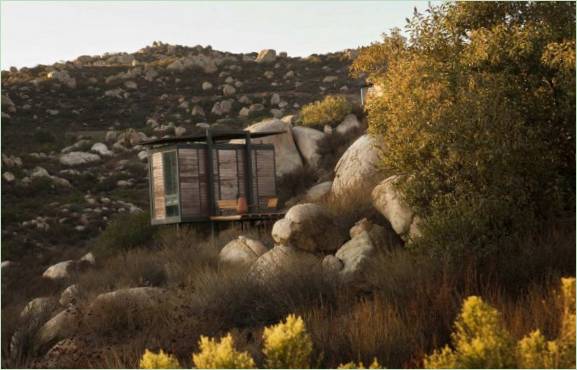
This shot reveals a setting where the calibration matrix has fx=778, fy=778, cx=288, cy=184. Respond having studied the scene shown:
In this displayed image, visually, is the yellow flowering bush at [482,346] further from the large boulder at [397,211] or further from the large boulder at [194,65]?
the large boulder at [194,65]

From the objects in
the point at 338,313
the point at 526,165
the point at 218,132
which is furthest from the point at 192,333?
the point at 218,132

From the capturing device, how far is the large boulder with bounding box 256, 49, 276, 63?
6744 cm

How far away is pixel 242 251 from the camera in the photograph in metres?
16.7

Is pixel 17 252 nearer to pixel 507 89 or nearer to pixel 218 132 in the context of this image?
pixel 218 132

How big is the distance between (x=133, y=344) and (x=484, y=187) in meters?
5.72

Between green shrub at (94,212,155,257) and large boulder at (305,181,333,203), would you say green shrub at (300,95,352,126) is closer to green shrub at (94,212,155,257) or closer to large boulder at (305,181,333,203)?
large boulder at (305,181,333,203)

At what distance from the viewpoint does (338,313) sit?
34.8 ft

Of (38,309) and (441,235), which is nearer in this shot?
(441,235)

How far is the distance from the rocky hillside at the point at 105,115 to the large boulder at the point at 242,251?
10252 mm

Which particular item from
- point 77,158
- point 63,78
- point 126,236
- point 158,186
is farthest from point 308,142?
point 63,78

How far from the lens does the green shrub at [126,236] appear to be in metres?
21.8

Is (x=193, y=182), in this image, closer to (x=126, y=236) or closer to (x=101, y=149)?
(x=126, y=236)

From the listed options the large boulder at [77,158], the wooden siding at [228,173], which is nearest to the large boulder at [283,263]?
the wooden siding at [228,173]

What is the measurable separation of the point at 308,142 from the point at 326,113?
3.09m
